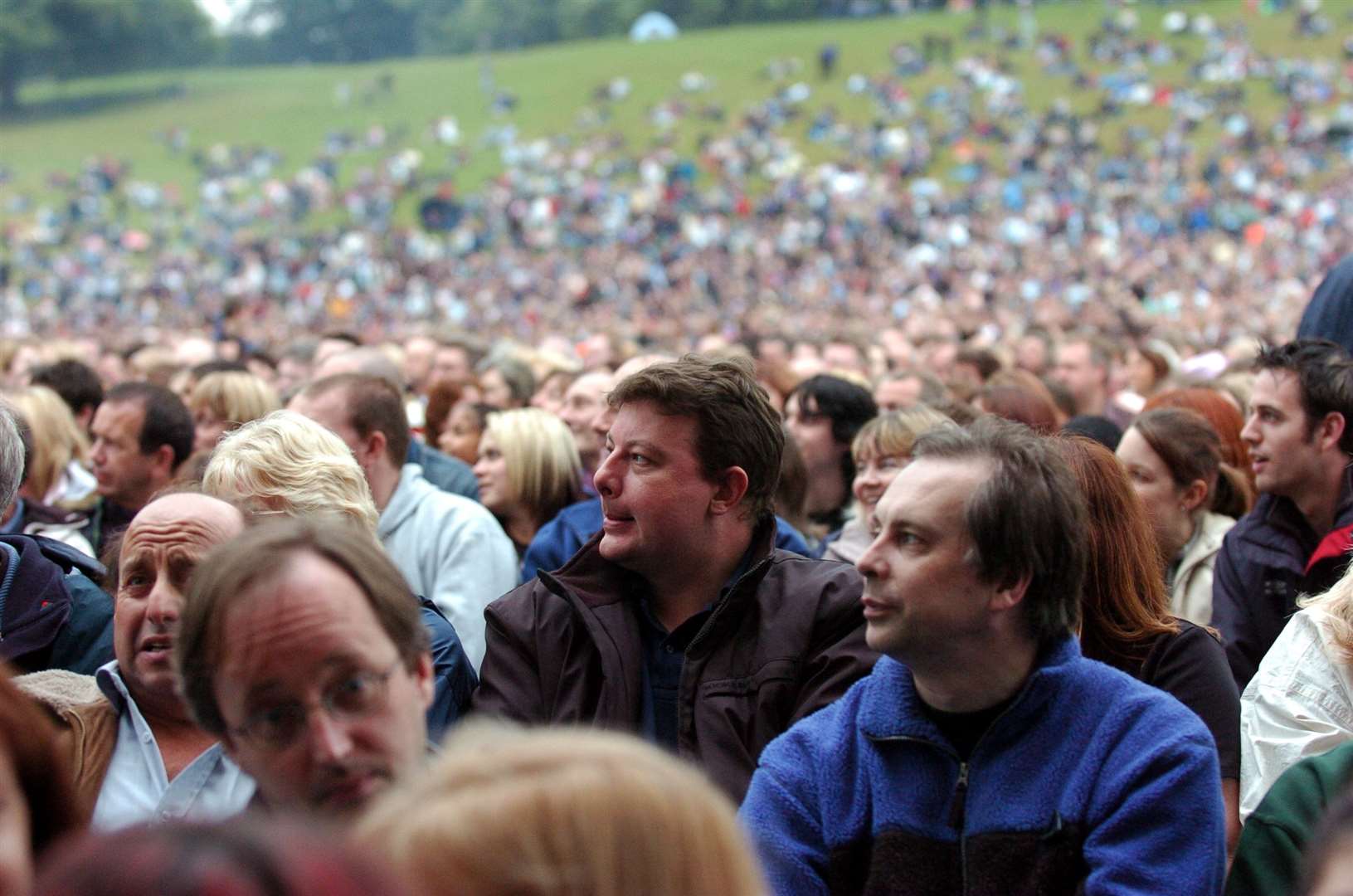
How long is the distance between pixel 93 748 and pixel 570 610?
3.63 ft

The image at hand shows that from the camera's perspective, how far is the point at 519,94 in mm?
63719

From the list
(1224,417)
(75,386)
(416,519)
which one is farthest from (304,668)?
(75,386)

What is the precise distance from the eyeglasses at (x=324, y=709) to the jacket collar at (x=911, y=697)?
97 centimetres

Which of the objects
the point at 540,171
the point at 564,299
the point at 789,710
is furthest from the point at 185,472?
the point at 540,171

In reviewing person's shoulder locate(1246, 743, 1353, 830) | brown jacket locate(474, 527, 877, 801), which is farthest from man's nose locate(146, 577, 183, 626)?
person's shoulder locate(1246, 743, 1353, 830)

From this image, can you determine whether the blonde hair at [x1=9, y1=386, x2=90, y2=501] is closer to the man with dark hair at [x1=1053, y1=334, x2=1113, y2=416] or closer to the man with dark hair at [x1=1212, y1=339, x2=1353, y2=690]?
the man with dark hair at [x1=1212, y1=339, x2=1353, y2=690]

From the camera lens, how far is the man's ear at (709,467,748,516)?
3.78 m

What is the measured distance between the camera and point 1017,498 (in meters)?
2.83

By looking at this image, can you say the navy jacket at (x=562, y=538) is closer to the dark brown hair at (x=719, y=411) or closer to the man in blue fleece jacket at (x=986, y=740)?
the dark brown hair at (x=719, y=411)

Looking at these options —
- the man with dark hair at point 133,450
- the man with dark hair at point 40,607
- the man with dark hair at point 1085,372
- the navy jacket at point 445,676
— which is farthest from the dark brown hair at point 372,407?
the man with dark hair at point 1085,372

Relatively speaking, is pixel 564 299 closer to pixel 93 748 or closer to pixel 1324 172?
pixel 1324 172

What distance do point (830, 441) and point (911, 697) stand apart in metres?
3.95

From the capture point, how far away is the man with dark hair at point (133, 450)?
621 cm

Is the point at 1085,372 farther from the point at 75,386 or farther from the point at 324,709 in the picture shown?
the point at 324,709
